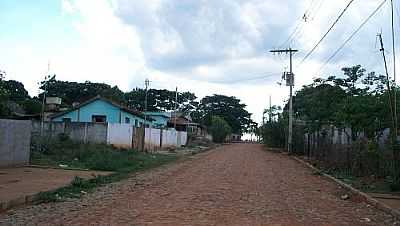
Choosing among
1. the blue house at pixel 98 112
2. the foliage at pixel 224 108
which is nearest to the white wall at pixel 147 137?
the blue house at pixel 98 112

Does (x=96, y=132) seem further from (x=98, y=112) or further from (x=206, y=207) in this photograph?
(x=206, y=207)

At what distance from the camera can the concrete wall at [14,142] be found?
19.2 m

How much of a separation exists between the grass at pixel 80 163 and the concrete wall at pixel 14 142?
56.9 inches

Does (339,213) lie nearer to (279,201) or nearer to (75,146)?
(279,201)

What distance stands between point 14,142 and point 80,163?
4099 mm

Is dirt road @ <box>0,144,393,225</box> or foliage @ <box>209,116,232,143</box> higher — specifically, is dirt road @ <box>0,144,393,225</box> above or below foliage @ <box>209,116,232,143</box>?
below

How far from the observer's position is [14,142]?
20047 millimetres

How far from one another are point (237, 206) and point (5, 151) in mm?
11836

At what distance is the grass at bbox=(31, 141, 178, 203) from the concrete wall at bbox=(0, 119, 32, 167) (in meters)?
1.45

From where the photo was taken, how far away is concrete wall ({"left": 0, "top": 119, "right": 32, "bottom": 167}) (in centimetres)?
1920

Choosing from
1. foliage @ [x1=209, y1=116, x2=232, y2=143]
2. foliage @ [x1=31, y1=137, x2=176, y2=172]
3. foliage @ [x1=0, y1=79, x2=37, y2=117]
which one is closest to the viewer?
foliage @ [x1=31, y1=137, x2=176, y2=172]

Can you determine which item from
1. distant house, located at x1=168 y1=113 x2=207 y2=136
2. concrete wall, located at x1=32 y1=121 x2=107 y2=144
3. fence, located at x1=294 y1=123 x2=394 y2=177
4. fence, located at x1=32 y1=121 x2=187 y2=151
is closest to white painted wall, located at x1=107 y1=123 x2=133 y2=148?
fence, located at x1=32 y1=121 x2=187 y2=151

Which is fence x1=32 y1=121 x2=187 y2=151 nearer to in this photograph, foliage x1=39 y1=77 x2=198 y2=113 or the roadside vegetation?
the roadside vegetation

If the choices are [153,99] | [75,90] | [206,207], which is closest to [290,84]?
[206,207]
